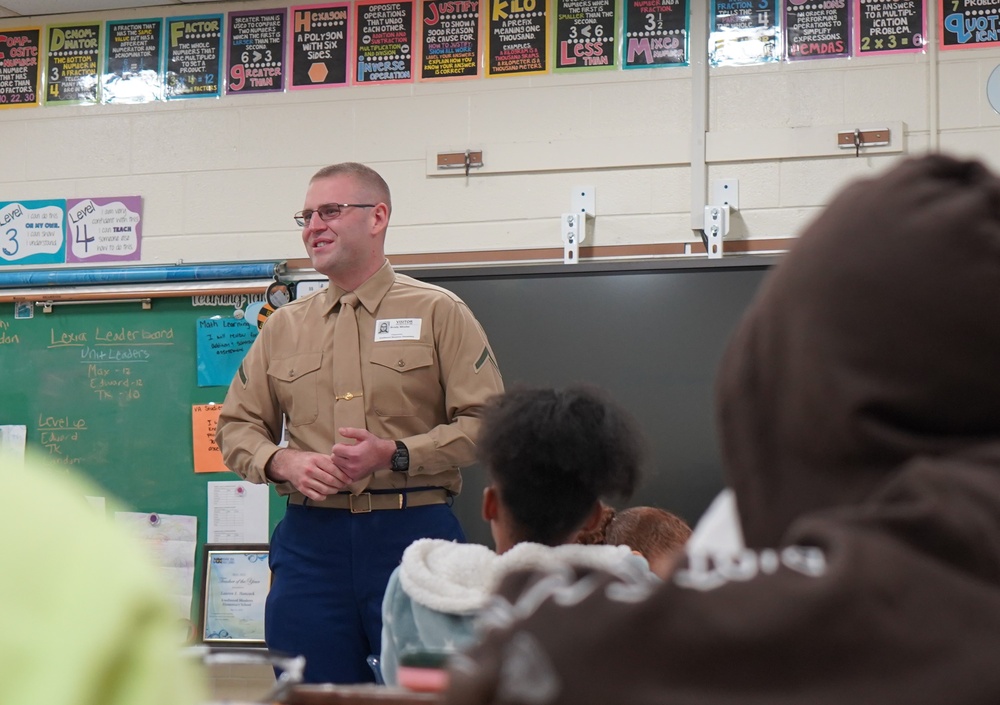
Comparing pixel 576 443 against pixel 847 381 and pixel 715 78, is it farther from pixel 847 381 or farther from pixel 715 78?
pixel 715 78

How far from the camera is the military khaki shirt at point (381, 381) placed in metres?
2.80

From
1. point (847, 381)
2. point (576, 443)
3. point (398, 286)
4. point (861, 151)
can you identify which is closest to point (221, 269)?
point (398, 286)

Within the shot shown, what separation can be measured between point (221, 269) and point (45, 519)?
13.6ft

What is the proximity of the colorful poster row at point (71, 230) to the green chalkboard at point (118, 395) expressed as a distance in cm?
23

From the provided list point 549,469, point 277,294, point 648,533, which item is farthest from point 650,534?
point 277,294

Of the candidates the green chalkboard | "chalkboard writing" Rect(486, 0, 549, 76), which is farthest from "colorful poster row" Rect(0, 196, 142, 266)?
"chalkboard writing" Rect(486, 0, 549, 76)

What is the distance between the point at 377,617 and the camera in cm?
263

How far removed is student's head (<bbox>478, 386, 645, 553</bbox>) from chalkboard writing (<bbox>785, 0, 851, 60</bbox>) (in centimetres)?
276

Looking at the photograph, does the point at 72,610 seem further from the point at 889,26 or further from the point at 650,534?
the point at 889,26

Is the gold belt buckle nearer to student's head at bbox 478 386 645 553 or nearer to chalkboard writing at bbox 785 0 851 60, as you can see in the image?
student's head at bbox 478 386 645 553

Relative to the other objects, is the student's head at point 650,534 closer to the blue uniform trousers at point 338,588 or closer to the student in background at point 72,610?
the blue uniform trousers at point 338,588

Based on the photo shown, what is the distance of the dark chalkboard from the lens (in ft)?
12.7

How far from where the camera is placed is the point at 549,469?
5.83 feet

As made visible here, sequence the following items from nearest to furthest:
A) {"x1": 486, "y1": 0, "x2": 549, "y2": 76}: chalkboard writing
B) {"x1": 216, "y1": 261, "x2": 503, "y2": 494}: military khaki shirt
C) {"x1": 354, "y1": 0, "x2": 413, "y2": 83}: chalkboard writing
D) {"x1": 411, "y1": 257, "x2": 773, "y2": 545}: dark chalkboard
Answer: {"x1": 216, "y1": 261, "x2": 503, "y2": 494}: military khaki shirt, {"x1": 411, "y1": 257, "x2": 773, "y2": 545}: dark chalkboard, {"x1": 486, "y1": 0, "x2": 549, "y2": 76}: chalkboard writing, {"x1": 354, "y1": 0, "x2": 413, "y2": 83}: chalkboard writing
